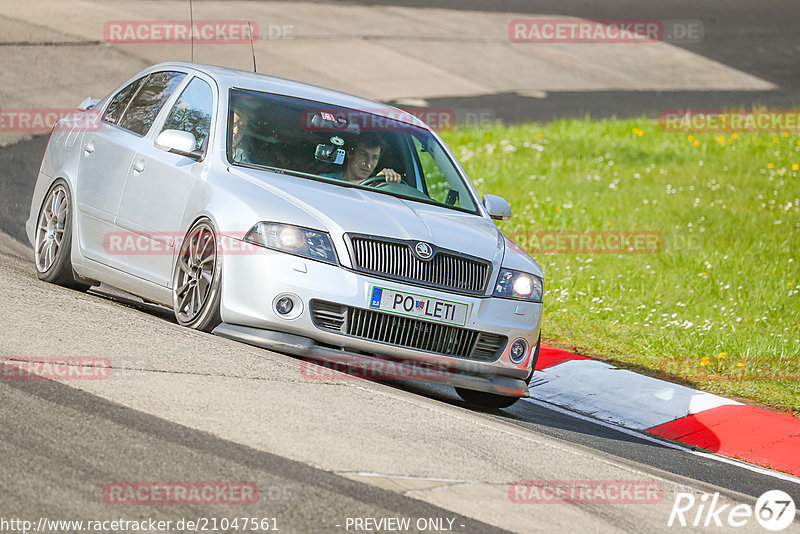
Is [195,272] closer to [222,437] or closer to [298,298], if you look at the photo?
[298,298]

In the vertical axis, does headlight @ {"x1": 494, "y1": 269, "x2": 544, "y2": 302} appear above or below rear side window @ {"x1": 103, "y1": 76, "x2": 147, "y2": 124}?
below

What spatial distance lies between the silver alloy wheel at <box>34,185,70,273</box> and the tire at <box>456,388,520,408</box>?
3.07 metres

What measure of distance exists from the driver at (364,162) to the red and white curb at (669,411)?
7.28 ft

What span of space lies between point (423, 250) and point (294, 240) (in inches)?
30.0

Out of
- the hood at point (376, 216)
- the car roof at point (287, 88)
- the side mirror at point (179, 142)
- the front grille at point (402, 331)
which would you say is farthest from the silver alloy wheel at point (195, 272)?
the car roof at point (287, 88)

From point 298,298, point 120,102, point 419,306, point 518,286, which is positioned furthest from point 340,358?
Answer: point 120,102

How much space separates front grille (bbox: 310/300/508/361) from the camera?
6891 millimetres

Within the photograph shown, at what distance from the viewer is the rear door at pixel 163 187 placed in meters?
7.59

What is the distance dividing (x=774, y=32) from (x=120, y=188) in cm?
2619

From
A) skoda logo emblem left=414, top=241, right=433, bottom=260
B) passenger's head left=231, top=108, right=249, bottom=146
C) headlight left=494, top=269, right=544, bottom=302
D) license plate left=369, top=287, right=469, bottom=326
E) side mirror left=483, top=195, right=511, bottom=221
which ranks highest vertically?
passenger's head left=231, top=108, right=249, bottom=146

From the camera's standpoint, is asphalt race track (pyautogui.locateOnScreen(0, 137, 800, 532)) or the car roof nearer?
asphalt race track (pyautogui.locateOnScreen(0, 137, 800, 532))

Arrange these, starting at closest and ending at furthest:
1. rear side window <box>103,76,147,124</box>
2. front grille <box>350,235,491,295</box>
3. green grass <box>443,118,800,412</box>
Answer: front grille <box>350,235,491,295</box>
rear side window <box>103,76,147,124</box>
green grass <box>443,118,800,412</box>

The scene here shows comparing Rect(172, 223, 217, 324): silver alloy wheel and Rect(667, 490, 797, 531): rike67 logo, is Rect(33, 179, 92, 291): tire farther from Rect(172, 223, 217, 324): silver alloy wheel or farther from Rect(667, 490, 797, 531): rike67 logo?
Rect(667, 490, 797, 531): rike67 logo

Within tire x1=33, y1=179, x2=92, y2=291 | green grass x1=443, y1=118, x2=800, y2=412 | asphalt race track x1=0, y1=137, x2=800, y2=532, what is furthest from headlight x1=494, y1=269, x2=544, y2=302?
tire x1=33, y1=179, x2=92, y2=291
